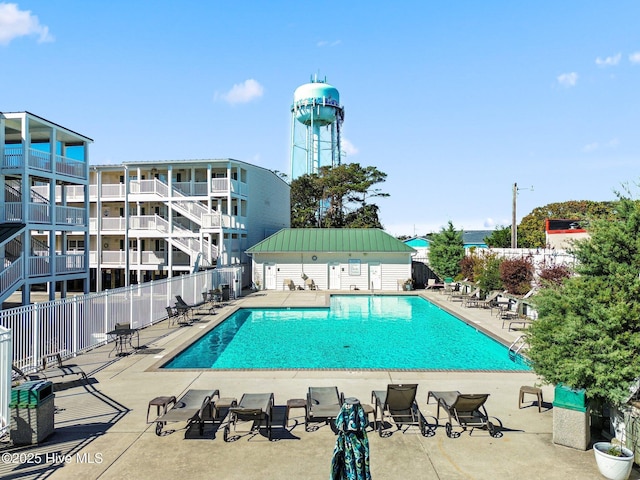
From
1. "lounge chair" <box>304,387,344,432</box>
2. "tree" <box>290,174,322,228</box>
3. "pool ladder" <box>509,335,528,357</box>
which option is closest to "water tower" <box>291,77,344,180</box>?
"tree" <box>290,174,322,228</box>

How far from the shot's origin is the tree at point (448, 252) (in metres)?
31.7

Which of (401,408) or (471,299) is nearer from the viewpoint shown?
(401,408)

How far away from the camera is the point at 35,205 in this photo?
20094mm

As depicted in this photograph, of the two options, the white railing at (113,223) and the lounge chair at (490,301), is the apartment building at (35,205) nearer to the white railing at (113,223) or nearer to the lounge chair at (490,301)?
the white railing at (113,223)

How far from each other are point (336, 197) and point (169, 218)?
25243mm

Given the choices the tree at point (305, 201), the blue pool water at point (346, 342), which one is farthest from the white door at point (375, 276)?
Answer: the tree at point (305, 201)

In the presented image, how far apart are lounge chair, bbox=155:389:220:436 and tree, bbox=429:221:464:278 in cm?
2561

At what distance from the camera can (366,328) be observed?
19.4m

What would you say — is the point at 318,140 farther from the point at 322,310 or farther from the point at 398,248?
the point at 322,310

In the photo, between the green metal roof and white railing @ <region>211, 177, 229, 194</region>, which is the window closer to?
white railing @ <region>211, 177, 229, 194</region>

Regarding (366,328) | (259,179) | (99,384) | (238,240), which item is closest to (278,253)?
(238,240)

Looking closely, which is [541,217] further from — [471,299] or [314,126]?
[471,299]

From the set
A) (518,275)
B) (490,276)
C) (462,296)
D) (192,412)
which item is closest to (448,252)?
(462,296)

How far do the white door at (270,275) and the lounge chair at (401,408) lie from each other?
2389 centimetres
